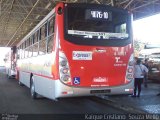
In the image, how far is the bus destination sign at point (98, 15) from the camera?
907 cm

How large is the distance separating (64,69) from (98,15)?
1.96 m

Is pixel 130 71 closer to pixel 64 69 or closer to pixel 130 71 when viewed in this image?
pixel 130 71

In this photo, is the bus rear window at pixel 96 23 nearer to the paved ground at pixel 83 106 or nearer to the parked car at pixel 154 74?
the paved ground at pixel 83 106

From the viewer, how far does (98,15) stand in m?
9.20

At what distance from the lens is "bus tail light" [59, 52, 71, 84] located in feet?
28.1

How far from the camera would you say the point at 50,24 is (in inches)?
383

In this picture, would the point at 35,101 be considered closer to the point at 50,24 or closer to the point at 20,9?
the point at 50,24

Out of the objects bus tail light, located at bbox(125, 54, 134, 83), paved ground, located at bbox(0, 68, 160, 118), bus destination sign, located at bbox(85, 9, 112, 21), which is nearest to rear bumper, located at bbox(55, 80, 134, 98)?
bus tail light, located at bbox(125, 54, 134, 83)

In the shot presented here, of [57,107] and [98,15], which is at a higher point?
[98,15]

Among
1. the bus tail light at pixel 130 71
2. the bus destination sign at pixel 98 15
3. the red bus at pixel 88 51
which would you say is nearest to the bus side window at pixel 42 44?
the red bus at pixel 88 51

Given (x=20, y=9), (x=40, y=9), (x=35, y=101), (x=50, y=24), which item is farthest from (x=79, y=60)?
(x=20, y=9)

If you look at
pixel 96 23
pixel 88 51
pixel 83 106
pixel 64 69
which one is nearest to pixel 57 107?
pixel 83 106

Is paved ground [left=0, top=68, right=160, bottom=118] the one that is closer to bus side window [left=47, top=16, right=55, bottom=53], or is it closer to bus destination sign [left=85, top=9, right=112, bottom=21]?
bus side window [left=47, top=16, right=55, bottom=53]

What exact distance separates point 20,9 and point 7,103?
20808 mm
